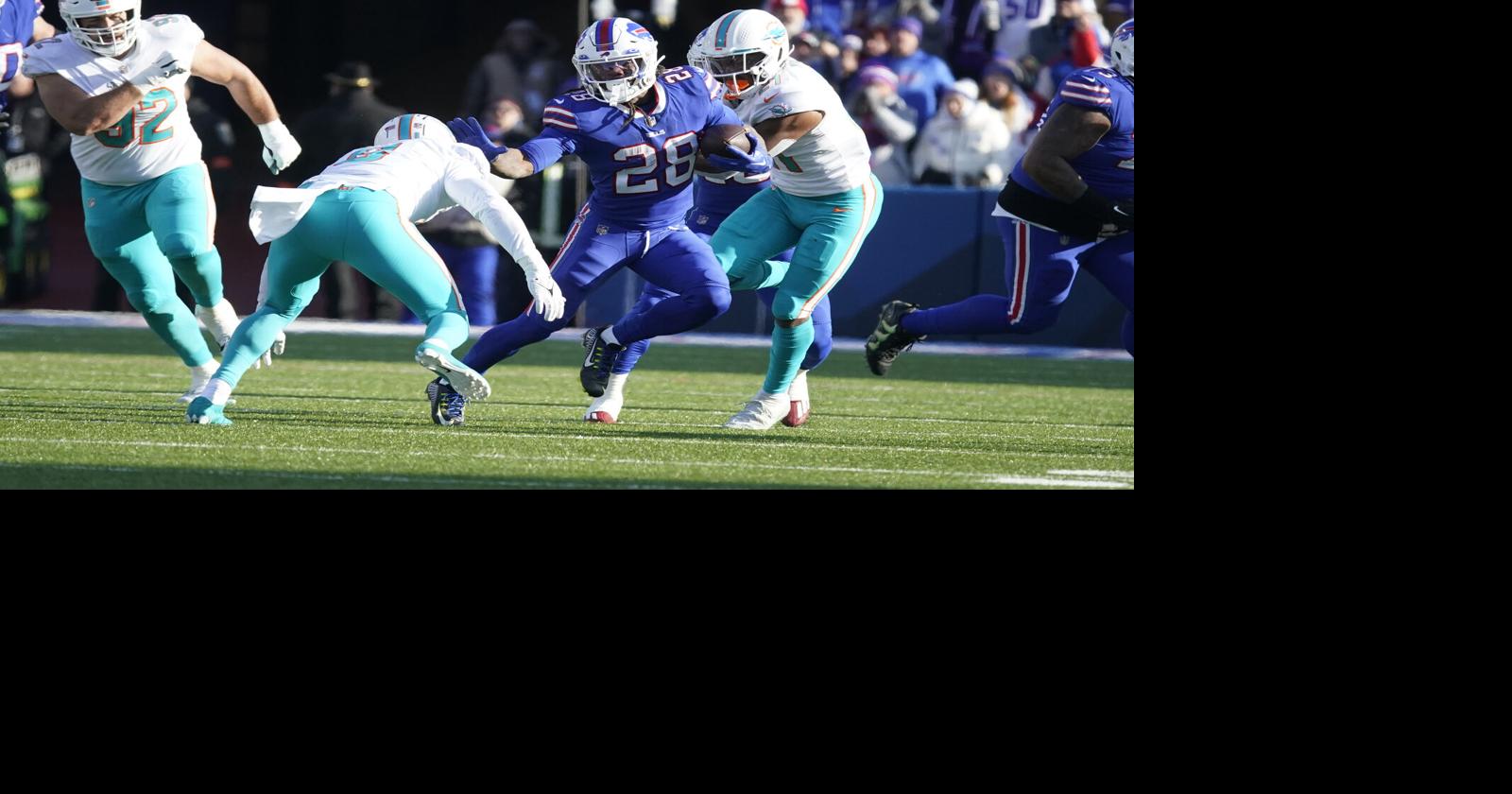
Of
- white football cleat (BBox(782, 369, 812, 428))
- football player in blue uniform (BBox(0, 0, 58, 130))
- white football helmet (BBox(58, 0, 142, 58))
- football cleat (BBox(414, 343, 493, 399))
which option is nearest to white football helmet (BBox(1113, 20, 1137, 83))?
white football cleat (BBox(782, 369, 812, 428))

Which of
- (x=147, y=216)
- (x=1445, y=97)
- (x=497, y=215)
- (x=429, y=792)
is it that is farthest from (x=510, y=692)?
(x=147, y=216)

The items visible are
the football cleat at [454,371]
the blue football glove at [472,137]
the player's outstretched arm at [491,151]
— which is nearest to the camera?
the football cleat at [454,371]

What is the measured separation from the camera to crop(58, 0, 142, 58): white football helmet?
17.2 ft

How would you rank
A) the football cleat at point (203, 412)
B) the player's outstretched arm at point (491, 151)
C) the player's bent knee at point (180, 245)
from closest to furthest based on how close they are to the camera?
the football cleat at point (203, 412), the player's outstretched arm at point (491, 151), the player's bent knee at point (180, 245)

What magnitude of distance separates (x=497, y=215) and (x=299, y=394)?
139 centimetres

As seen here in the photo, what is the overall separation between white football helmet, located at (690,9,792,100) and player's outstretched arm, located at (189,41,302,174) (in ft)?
4.00

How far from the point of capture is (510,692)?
3.07m

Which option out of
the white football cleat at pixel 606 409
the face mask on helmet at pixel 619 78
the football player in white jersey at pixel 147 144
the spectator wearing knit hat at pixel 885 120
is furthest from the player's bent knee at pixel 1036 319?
the spectator wearing knit hat at pixel 885 120

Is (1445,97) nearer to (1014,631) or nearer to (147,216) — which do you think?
(1014,631)

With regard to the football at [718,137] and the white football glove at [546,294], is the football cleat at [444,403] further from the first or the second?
the football at [718,137]

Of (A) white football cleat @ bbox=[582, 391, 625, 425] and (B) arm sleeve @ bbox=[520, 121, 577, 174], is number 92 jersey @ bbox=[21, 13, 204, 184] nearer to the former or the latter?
(B) arm sleeve @ bbox=[520, 121, 577, 174]

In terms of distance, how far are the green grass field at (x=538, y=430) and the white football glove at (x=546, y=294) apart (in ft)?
1.07

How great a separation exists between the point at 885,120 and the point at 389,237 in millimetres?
5143

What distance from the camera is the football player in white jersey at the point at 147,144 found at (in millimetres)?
5309
